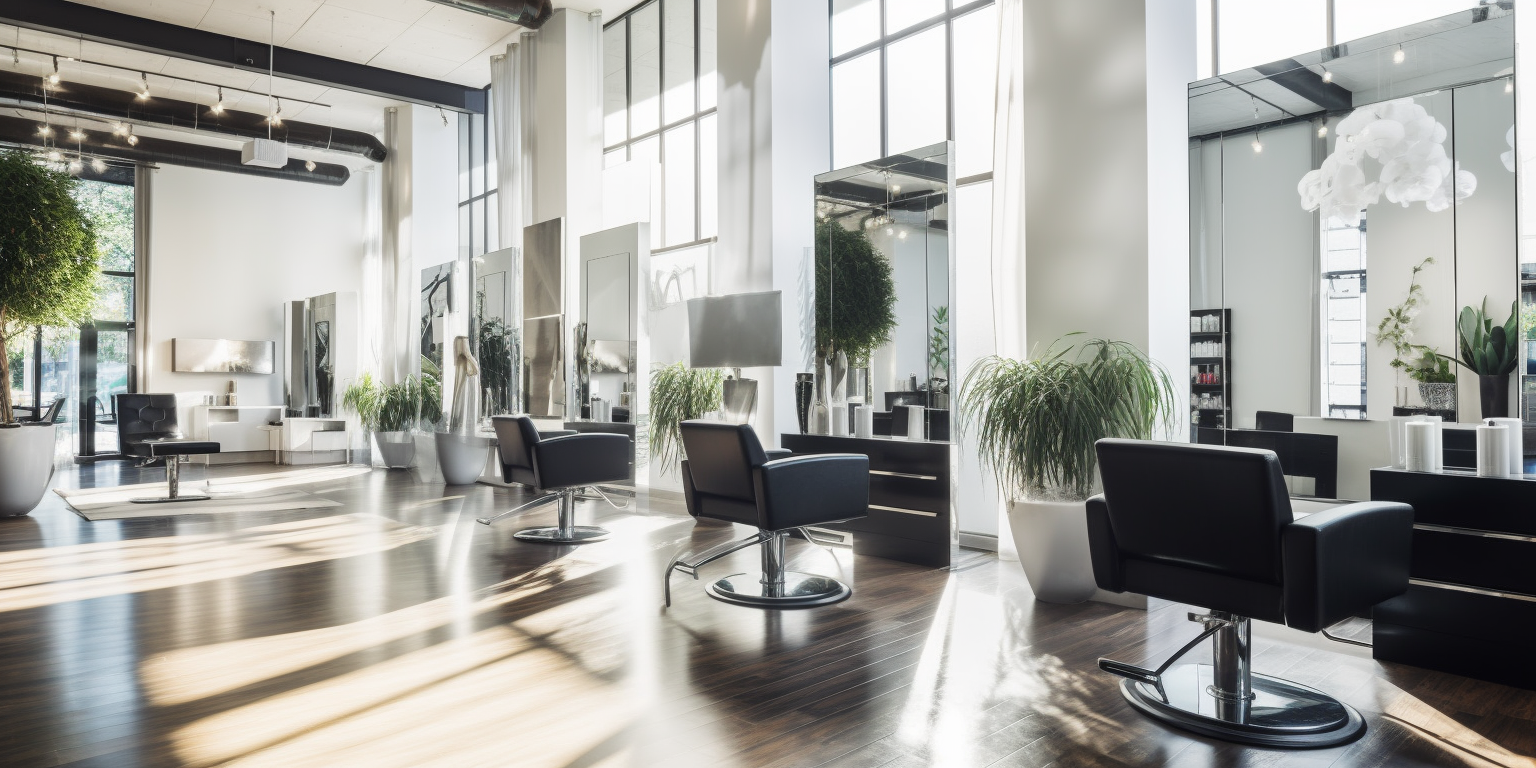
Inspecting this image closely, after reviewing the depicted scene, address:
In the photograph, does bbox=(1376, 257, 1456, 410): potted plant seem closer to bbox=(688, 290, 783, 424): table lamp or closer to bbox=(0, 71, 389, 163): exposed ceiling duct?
bbox=(688, 290, 783, 424): table lamp

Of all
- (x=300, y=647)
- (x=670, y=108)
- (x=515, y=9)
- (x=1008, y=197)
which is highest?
(x=515, y=9)

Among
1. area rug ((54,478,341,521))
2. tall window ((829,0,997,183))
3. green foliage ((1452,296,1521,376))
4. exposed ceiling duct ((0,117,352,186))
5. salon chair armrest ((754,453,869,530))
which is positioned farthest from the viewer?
exposed ceiling duct ((0,117,352,186))

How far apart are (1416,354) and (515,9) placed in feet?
23.5

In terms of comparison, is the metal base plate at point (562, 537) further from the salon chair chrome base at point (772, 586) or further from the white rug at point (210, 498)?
the white rug at point (210, 498)

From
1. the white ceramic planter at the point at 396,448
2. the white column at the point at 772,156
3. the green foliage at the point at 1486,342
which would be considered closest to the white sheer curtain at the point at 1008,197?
the white column at the point at 772,156

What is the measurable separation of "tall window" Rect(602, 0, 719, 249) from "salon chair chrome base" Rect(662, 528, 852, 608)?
3.97 meters

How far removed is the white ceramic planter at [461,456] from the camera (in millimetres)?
9281

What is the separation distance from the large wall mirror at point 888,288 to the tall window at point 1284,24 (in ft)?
4.73

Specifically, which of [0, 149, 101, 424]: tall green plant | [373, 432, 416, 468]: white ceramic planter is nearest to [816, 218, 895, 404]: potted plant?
[0, 149, 101, 424]: tall green plant

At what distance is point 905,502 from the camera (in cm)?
517

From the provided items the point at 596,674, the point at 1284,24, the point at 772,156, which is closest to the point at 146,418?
the point at 772,156

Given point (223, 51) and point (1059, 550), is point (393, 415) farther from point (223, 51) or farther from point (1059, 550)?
point (1059, 550)

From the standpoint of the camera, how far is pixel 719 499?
4336 millimetres

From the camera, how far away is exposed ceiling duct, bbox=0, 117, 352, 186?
10.5 metres
